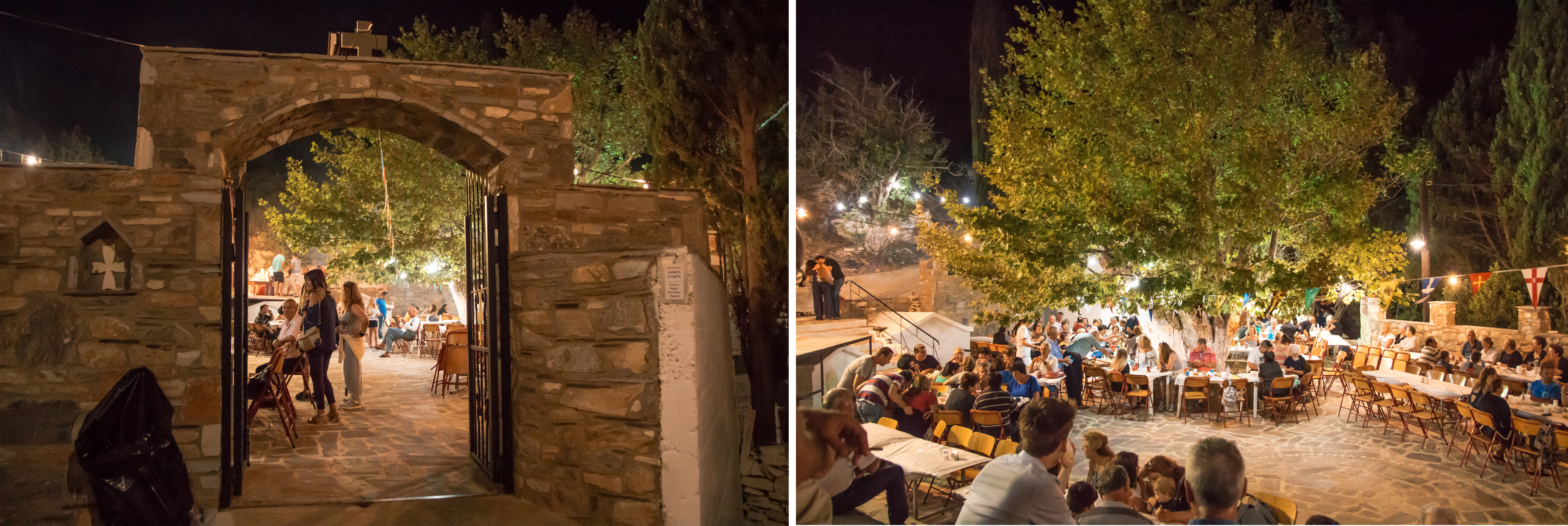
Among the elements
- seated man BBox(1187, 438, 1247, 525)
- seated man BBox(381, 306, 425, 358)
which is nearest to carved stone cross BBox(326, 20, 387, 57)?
seated man BBox(1187, 438, 1247, 525)

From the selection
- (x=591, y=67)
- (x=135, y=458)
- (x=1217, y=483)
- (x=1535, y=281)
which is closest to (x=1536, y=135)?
(x=1535, y=281)

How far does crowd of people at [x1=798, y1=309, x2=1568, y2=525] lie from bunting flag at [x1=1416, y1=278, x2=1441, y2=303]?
1.95 ft

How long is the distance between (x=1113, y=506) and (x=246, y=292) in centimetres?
491

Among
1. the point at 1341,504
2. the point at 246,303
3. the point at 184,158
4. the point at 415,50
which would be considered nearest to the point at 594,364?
the point at 246,303

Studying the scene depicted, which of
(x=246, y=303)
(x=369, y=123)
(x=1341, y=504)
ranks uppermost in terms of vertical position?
(x=369, y=123)

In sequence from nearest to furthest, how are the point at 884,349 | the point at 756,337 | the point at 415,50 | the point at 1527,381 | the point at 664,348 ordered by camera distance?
the point at 664,348, the point at 884,349, the point at 1527,381, the point at 756,337, the point at 415,50

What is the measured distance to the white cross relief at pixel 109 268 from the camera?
360 centimetres

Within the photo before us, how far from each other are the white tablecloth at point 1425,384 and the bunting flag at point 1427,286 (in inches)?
36.1

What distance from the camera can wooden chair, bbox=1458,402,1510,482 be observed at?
4.25 metres

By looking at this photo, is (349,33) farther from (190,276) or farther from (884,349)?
(884,349)

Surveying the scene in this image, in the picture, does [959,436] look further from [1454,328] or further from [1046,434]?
[1454,328]

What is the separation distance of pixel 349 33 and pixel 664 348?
285cm

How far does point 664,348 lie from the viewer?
11.4ft

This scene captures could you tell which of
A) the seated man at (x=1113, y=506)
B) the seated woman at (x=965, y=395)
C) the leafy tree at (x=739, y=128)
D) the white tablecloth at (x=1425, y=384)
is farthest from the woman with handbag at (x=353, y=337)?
the white tablecloth at (x=1425, y=384)
